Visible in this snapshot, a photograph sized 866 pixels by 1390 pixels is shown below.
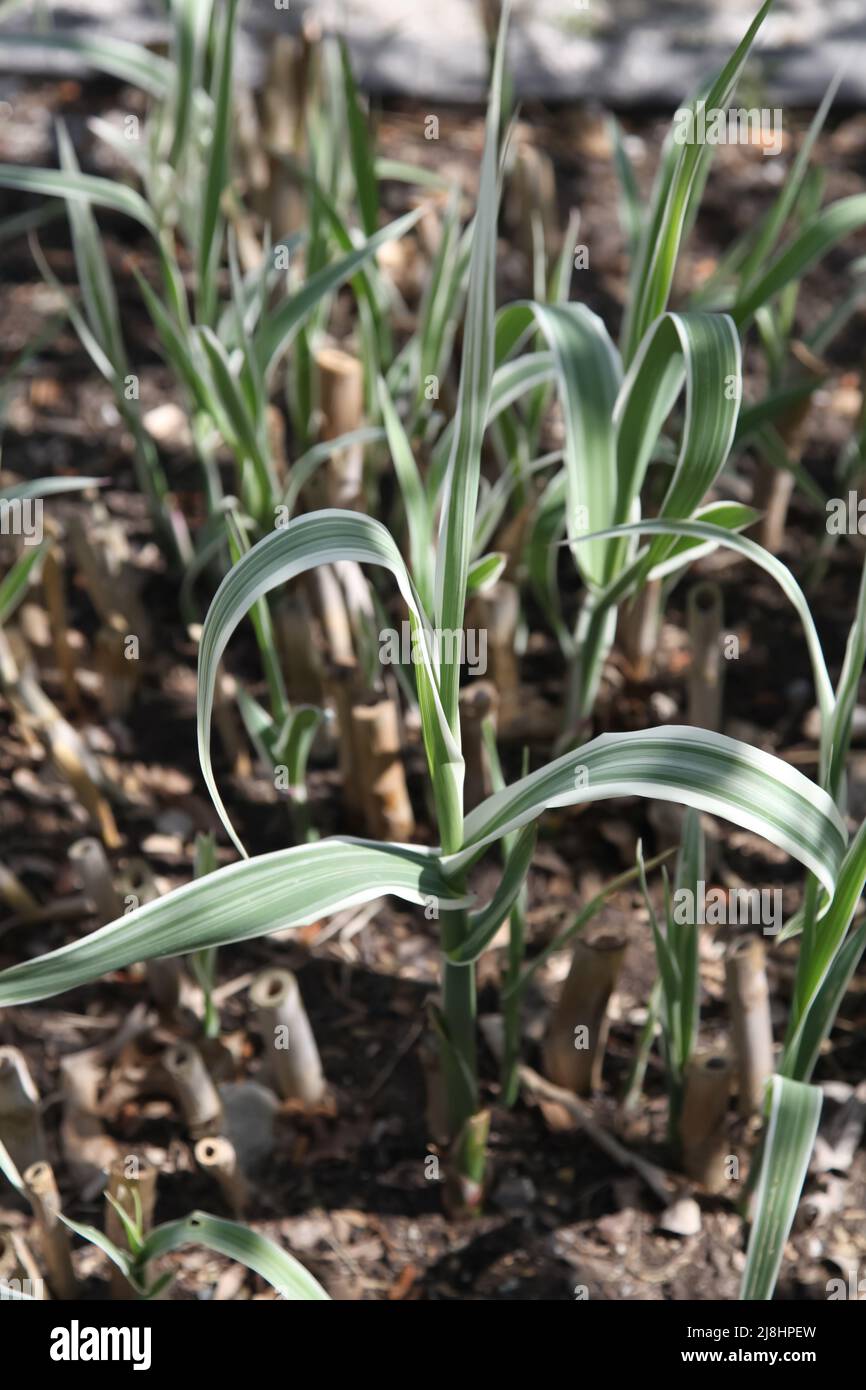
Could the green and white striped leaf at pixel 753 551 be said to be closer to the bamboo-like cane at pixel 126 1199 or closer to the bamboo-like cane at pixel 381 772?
the bamboo-like cane at pixel 381 772

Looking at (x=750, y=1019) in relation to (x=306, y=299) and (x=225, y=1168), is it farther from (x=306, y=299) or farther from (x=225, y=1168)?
(x=306, y=299)

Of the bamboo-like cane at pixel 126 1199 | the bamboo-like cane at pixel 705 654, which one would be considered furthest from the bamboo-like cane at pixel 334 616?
the bamboo-like cane at pixel 126 1199

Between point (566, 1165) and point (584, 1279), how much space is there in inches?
3.9

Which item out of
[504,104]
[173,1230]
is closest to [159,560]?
[504,104]

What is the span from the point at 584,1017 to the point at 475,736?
Result: 0.92ft

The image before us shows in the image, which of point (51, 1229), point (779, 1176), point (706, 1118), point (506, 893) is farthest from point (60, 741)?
point (779, 1176)

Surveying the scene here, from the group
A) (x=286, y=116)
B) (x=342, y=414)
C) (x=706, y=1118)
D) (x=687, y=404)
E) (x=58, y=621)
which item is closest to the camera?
(x=687, y=404)

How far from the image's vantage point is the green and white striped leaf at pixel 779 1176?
0.84 m

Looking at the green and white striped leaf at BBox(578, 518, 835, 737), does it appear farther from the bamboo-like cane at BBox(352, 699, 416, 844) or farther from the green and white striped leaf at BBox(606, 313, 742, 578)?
the bamboo-like cane at BBox(352, 699, 416, 844)

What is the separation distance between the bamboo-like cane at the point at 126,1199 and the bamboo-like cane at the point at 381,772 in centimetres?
39

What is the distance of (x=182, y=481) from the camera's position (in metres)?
1.79

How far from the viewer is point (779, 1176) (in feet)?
2.77

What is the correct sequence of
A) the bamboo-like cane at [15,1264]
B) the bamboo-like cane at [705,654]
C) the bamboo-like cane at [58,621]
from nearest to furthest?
1. the bamboo-like cane at [15,1264]
2. the bamboo-like cane at [705,654]
3. the bamboo-like cane at [58,621]

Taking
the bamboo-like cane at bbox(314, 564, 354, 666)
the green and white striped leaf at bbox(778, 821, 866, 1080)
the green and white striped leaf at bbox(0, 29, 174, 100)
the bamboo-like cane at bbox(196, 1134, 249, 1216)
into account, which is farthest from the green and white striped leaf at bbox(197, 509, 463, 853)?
the green and white striped leaf at bbox(0, 29, 174, 100)
